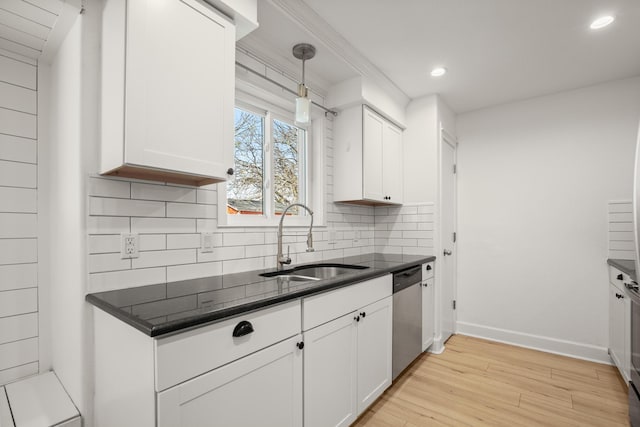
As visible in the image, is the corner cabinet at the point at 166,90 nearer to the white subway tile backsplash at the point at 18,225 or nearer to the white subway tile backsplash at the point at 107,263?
the white subway tile backsplash at the point at 107,263

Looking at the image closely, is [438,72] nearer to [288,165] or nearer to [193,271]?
[288,165]

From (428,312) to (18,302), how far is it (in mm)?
2810

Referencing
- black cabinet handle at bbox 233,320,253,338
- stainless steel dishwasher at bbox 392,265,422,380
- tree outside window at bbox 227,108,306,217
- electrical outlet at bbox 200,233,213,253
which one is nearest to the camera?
black cabinet handle at bbox 233,320,253,338

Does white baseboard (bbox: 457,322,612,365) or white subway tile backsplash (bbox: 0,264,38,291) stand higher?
white subway tile backsplash (bbox: 0,264,38,291)

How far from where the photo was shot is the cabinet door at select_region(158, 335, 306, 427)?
101 cm

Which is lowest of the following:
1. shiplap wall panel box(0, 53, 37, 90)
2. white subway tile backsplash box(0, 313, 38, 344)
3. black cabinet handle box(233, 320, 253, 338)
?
white subway tile backsplash box(0, 313, 38, 344)

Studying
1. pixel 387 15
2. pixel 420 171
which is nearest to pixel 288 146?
pixel 387 15

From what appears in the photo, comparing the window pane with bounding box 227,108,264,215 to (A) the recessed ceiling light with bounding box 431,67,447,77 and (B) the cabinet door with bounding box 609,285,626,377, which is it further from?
(B) the cabinet door with bounding box 609,285,626,377

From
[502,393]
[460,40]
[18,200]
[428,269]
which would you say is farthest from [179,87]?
[502,393]

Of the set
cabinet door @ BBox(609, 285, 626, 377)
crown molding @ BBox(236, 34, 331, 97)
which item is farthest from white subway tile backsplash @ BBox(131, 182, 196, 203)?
cabinet door @ BBox(609, 285, 626, 377)

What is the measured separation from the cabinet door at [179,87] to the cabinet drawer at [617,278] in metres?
2.83

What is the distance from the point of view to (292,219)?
8.18ft

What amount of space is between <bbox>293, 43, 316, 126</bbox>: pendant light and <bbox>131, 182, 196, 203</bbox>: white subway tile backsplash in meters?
0.76

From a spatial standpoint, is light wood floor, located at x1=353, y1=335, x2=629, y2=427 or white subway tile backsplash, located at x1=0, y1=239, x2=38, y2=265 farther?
light wood floor, located at x1=353, y1=335, x2=629, y2=427
